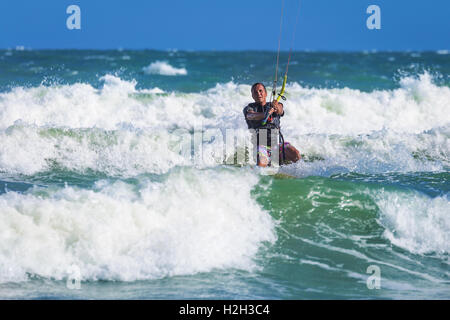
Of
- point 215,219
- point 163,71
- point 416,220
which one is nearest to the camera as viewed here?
point 215,219

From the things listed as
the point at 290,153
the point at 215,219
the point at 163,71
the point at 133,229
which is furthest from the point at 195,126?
the point at 163,71

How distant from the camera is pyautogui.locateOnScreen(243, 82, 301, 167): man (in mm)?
8109

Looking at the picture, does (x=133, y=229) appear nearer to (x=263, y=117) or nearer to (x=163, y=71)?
(x=263, y=117)

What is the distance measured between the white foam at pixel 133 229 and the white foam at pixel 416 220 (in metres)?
1.59

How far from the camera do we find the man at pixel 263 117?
8.11 metres

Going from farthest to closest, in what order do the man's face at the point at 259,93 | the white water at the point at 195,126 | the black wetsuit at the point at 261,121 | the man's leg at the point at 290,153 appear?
the white water at the point at 195,126
the man's leg at the point at 290,153
the black wetsuit at the point at 261,121
the man's face at the point at 259,93

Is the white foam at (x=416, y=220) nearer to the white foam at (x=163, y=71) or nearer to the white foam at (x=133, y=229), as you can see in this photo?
the white foam at (x=133, y=229)

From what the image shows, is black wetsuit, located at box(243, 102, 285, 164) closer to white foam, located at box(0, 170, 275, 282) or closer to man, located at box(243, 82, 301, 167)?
man, located at box(243, 82, 301, 167)

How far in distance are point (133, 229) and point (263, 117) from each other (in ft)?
8.07

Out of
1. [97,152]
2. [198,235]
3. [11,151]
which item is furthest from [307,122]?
[198,235]

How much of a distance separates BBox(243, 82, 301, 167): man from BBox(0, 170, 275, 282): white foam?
37.4 inches

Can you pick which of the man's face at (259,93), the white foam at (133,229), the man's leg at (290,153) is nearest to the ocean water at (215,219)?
the white foam at (133,229)

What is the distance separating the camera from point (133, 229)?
683cm
